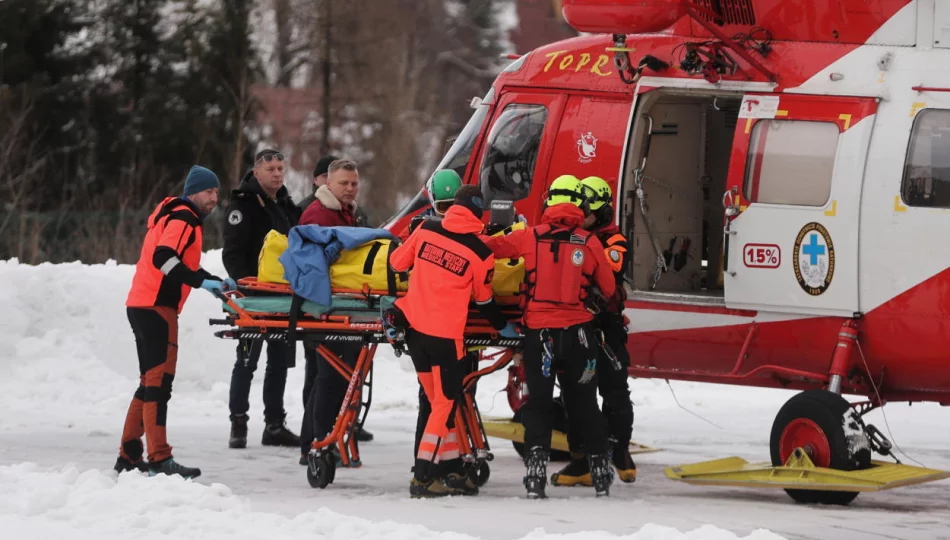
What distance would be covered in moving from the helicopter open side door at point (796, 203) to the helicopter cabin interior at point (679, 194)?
2.23 ft

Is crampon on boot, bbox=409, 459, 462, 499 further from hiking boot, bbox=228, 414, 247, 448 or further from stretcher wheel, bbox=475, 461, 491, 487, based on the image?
hiking boot, bbox=228, 414, 247, 448

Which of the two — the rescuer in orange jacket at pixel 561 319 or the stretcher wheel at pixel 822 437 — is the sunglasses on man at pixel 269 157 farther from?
the stretcher wheel at pixel 822 437

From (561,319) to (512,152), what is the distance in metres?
2.41

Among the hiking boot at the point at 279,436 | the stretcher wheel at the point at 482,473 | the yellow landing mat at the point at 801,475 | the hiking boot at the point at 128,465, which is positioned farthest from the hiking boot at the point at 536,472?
the hiking boot at the point at 279,436

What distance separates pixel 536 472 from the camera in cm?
885

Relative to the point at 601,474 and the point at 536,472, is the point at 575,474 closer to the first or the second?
the point at 601,474

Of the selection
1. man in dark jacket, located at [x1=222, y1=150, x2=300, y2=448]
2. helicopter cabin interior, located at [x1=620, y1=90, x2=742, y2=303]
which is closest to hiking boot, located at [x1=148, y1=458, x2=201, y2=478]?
man in dark jacket, located at [x1=222, y1=150, x2=300, y2=448]

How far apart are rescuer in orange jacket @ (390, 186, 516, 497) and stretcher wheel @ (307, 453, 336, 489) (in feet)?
2.04

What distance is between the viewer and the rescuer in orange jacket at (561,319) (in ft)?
28.8

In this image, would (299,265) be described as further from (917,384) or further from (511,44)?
(511,44)

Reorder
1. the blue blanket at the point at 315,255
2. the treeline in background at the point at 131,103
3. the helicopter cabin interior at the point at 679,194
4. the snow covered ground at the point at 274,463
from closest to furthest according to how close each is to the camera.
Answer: the snow covered ground at the point at 274,463 < the blue blanket at the point at 315,255 < the helicopter cabin interior at the point at 679,194 < the treeline in background at the point at 131,103

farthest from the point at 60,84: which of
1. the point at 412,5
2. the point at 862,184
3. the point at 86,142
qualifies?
the point at 862,184

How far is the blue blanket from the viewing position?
352 inches

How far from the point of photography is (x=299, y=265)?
353 inches
